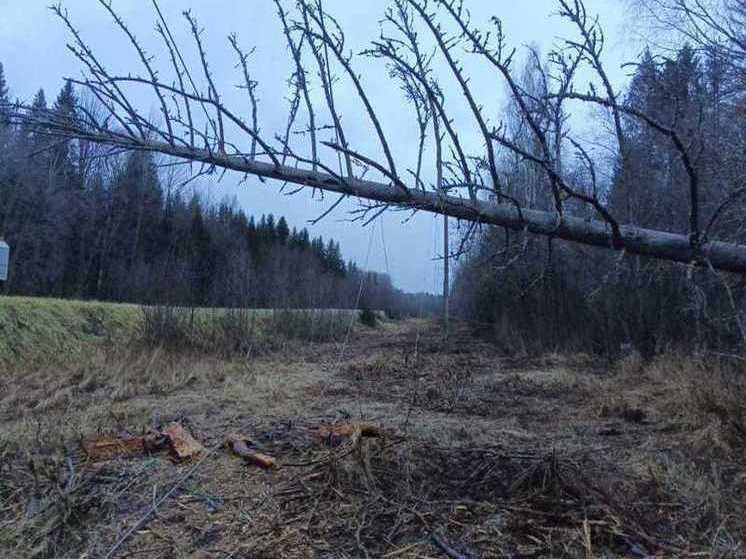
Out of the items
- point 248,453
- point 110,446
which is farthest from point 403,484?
point 110,446

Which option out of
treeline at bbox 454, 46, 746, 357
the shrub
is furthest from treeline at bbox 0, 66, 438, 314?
treeline at bbox 454, 46, 746, 357

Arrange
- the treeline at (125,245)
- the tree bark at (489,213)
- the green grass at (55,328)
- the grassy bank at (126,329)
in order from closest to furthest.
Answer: the tree bark at (489,213) → the grassy bank at (126,329) → the green grass at (55,328) → the treeline at (125,245)

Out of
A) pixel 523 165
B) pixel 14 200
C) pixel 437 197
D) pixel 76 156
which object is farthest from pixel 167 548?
pixel 14 200

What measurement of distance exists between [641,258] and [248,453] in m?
3.98

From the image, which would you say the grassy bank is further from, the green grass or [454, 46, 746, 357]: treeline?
[454, 46, 746, 357]: treeline

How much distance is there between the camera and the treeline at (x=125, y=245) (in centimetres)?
2636

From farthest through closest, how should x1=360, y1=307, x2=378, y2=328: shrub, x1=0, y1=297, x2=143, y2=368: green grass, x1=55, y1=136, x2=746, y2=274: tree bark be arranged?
x1=360, y1=307, x2=378, y2=328: shrub → x1=0, y1=297, x2=143, y2=368: green grass → x1=55, y1=136, x2=746, y2=274: tree bark

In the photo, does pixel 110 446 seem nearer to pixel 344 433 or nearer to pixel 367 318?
pixel 344 433

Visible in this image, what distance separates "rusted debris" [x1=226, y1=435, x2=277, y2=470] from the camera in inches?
170

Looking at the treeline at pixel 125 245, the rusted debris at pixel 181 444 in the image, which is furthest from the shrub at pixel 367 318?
the rusted debris at pixel 181 444

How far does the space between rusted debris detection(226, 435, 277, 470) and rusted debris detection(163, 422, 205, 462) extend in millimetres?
224

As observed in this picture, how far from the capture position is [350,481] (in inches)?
153

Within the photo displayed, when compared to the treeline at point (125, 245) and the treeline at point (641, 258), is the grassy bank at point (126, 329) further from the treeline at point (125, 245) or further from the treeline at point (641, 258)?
the treeline at point (641, 258)

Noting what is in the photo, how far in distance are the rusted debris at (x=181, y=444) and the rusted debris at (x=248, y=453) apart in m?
0.22
